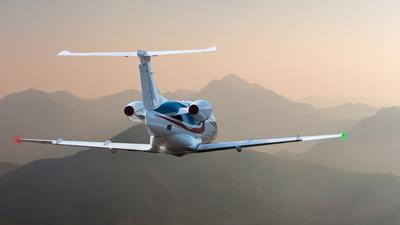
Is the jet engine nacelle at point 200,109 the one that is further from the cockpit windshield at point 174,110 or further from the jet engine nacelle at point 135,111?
the jet engine nacelle at point 135,111

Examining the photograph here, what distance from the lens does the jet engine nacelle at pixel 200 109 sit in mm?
46562

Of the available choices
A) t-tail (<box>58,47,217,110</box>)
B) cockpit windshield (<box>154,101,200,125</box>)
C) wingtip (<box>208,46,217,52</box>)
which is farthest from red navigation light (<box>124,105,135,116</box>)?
wingtip (<box>208,46,217,52</box>)

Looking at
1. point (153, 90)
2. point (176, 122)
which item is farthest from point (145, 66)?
point (176, 122)

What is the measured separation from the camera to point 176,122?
1832 inches

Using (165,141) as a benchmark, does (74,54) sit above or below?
above

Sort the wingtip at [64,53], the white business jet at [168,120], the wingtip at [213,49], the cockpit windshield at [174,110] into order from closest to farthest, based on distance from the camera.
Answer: the white business jet at [168,120] < the cockpit windshield at [174,110] < the wingtip at [64,53] < the wingtip at [213,49]

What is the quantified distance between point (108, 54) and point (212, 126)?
1164 cm

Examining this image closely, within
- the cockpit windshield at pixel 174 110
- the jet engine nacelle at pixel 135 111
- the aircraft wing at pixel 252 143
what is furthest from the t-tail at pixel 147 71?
the aircraft wing at pixel 252 143

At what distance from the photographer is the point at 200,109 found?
4675cm

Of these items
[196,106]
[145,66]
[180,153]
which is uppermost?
[145,66]

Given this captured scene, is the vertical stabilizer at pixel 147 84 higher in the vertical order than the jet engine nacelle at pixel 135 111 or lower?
higher

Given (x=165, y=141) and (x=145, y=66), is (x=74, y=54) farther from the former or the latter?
(x=165, y=141)

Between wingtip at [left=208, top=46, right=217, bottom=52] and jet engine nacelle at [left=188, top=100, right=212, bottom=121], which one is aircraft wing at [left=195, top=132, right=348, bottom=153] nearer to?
jet engine nacelle at [left=188, top=100, right=212, bottom=121]

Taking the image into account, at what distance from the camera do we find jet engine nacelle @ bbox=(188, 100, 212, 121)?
153 ft
